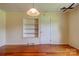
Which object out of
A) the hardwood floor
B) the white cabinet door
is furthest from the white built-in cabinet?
the hardwood floor

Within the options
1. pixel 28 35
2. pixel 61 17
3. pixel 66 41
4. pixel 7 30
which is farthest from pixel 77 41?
pixel 7 30

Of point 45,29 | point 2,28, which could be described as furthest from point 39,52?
point 2,28

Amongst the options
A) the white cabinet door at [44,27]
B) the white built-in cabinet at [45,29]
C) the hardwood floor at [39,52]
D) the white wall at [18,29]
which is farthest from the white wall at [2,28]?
the white cabinet door at [44,27]

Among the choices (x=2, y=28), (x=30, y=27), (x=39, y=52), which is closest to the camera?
(x=39, y=52)

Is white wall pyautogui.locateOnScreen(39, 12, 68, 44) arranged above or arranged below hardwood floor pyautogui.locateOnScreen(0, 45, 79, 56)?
above

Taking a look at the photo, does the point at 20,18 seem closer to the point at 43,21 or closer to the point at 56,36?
the point at 43,21

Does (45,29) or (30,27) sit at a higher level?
(30,27)

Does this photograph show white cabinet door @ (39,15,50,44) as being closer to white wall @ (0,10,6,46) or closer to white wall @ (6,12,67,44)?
white wall @ (6,12,67,44)

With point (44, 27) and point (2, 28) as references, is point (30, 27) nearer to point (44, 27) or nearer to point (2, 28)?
point (44, 27)

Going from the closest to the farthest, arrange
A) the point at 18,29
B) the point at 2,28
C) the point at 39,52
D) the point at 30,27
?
the point at 39,52
the point at 2,28
the point at 18,29
the point at 30,27

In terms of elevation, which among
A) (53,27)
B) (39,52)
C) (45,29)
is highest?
(53,27)

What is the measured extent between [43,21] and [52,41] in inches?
49.3

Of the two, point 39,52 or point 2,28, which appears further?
point 2,28

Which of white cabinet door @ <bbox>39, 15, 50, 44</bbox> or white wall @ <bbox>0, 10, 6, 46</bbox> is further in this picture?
white cabinet door @ <bbox>39, 15, 50, 44</bbox>
